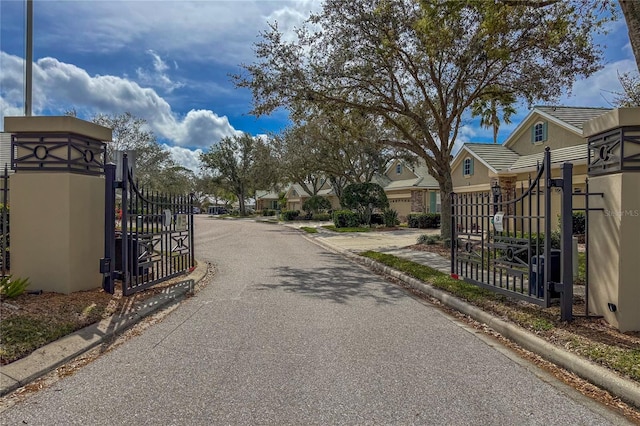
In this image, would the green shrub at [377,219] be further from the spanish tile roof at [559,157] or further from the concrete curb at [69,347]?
the concrete curb at [69,347]

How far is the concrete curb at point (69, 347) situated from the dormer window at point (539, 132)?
811 inches

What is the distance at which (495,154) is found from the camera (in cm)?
2486

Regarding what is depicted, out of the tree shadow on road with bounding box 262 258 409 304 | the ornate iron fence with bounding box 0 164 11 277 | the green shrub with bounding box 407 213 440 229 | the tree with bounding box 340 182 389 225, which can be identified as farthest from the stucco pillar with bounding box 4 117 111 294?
the green shrub with bounding box 407 213 440 229

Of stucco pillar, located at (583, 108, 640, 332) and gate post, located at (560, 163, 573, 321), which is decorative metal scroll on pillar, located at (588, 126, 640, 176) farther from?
gate post, located at (560, 163, 573, 321)

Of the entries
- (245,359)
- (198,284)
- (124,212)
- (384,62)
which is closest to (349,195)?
(384,62)

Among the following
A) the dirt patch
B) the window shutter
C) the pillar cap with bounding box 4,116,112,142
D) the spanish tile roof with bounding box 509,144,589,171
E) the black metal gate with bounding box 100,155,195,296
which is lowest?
the dirt patch

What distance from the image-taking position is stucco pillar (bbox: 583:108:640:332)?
17.1ft

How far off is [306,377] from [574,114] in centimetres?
Result: 2192

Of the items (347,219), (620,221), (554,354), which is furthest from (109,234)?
(347,219)

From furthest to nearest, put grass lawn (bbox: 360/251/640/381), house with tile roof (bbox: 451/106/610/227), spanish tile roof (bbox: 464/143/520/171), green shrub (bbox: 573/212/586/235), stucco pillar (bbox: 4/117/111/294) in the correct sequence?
spanish tile roof (bbox: 464/143/520/171) → house with tile roof (bbox: 451/106/610/227) → green shrub (bbox: 573/212/586/235) → stucco pillar (bbox: 4/117/111/294) → grass lawn (bbox: 360/251/640/381)

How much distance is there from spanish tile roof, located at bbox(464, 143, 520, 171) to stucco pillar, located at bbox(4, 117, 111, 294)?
20579mm

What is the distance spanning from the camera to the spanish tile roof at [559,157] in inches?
703

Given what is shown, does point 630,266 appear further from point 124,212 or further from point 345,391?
point 124,212

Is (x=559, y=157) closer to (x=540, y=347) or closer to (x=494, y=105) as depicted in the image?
(x=494, y=105)
